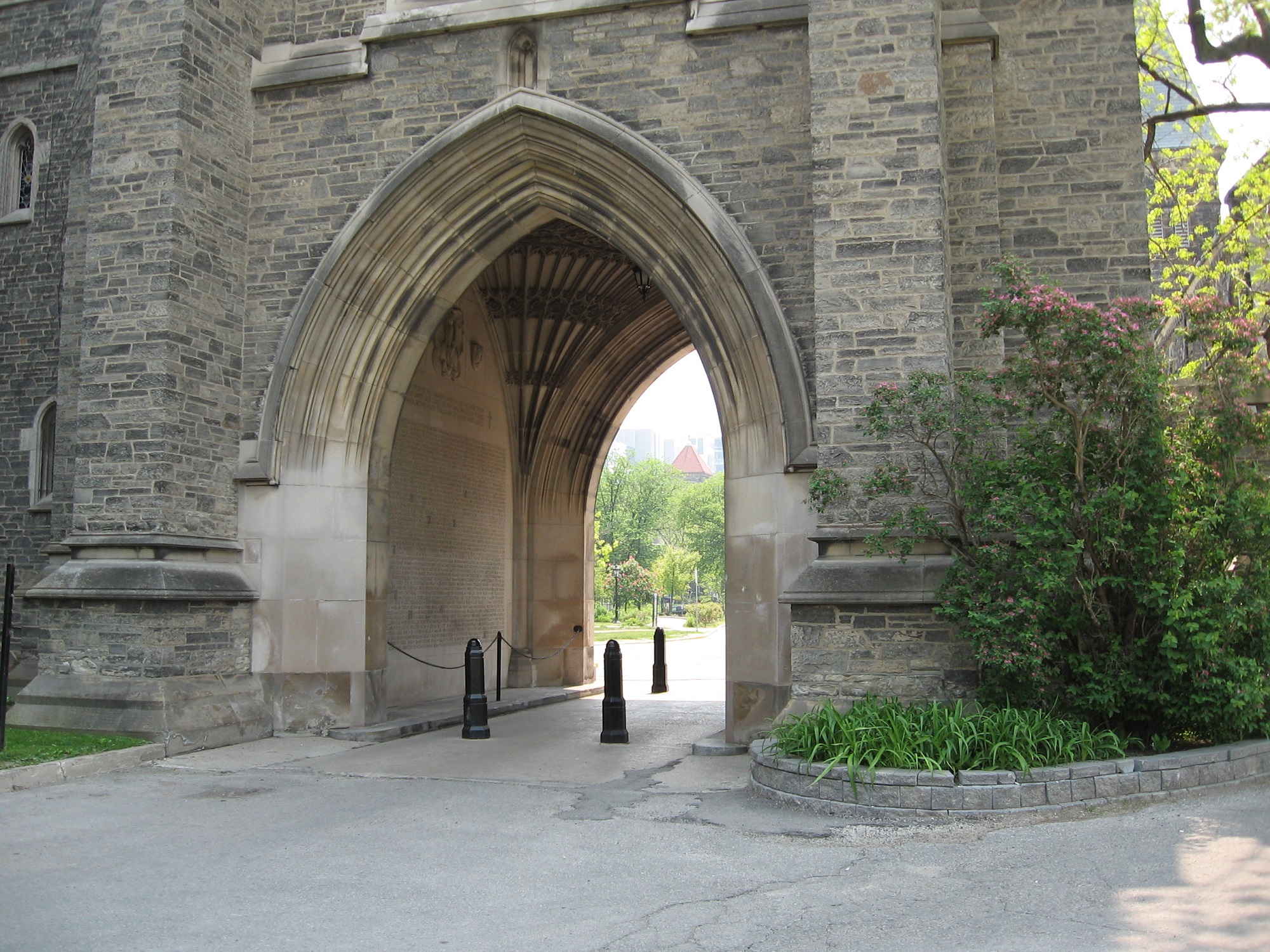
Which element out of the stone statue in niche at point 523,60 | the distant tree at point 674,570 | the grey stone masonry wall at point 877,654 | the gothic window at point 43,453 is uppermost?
the stone statue in niche at point 523,60

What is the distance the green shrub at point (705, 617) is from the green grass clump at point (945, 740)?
45.8 metres

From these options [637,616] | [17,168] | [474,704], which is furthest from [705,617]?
[474,704]

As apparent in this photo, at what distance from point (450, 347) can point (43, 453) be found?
5.00 metres

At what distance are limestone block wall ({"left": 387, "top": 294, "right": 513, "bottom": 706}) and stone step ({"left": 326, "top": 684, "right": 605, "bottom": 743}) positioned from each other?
0.45 metres

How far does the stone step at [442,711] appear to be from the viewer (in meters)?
10.8

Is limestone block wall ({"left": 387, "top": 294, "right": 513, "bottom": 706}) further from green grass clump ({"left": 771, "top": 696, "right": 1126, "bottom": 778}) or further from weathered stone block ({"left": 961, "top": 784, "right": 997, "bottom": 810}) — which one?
weathered stone block ({"left": 961, "top": 784, "right": 997, "bottom": 810})

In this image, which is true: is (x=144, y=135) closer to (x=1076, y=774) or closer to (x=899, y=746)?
(x=899, y=746)

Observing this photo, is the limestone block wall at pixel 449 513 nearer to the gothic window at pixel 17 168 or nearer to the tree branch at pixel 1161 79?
the gothic window at pixel 17 168

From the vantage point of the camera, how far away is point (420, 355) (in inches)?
473

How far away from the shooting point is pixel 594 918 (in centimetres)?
471

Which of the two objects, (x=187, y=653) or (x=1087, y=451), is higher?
(x=1087, y=451)

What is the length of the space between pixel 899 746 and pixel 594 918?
2.73 meters

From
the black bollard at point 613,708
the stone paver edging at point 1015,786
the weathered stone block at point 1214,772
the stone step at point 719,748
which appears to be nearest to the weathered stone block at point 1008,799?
the stone paver edging at point 1015,786

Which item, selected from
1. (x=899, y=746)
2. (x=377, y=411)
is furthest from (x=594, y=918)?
(x=377, y=411)
